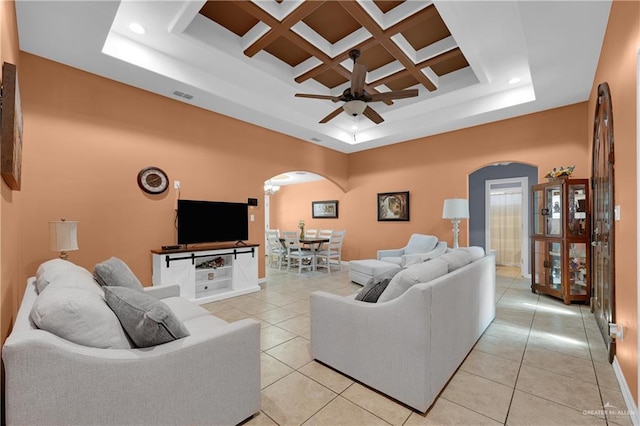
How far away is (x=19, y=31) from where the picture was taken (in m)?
2.76

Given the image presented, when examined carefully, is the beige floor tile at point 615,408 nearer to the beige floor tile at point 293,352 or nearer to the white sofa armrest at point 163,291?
the beige floor tile at point 293,352

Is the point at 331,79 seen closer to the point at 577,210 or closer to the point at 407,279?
the point at 407,279

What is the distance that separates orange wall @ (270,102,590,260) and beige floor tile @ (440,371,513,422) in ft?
12.7

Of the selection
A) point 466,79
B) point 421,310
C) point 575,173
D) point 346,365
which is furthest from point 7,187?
point 575,173

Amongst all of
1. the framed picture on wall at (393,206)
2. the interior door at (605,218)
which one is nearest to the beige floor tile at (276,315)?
the interior door at (605,218)

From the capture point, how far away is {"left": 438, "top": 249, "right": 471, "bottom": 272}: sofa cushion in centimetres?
239

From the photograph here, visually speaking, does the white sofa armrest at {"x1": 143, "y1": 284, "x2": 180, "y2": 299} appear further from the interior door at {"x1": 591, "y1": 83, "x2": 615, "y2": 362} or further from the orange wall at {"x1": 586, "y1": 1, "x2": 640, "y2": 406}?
the interior door at {"x1": 591, "y1": 83, "x2": 615, "y2": 362}

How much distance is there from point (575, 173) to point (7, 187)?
661 centimetres

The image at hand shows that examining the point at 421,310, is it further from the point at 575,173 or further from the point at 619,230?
the point at 575,173

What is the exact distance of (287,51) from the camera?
3.88 m

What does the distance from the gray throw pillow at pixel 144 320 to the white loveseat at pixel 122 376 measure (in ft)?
0.13

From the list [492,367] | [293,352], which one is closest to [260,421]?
[293,352]

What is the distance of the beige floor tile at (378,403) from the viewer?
176cm

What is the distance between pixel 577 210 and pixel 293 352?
4.35m
